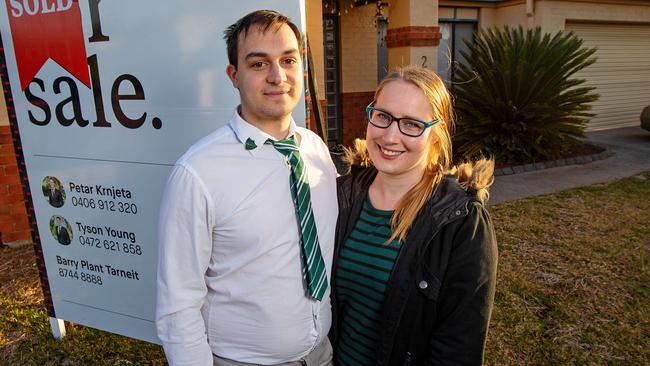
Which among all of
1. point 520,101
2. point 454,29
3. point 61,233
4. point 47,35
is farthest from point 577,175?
point 47,35

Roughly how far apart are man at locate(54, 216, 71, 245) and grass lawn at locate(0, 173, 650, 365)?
886mm

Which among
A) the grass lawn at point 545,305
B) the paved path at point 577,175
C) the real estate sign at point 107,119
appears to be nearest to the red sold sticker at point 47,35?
the real estate sign at point 107,119

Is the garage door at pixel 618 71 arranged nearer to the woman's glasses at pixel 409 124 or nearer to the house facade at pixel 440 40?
the house facade at pixel 440 40

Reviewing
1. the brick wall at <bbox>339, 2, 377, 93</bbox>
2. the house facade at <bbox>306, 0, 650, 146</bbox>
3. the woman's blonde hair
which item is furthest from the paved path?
the woman's blonde hair

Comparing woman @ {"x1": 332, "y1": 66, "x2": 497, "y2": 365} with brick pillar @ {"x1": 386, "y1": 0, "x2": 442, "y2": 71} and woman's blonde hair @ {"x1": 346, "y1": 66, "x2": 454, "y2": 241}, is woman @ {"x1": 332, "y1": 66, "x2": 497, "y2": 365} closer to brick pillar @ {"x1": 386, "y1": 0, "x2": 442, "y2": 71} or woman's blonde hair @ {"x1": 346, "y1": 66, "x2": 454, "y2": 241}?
woman's blonde hair @ {"x1": 346, "y1": 66, "x2": 454, "y2": 241}

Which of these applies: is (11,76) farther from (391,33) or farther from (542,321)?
(391,33)

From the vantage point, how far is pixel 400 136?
1.75m

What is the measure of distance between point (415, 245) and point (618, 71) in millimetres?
13979

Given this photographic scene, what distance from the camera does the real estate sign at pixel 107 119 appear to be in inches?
93.7

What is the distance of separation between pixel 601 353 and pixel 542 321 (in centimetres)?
44

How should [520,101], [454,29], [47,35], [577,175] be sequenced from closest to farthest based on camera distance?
[47,35] < [577,175] < [520,101] < [454,29]

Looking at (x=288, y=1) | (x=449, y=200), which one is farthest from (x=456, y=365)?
(x=288, y=1)

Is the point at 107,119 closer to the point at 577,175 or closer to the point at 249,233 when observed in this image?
the point at 249,233

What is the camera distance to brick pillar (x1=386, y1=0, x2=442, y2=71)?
847 centimetres
